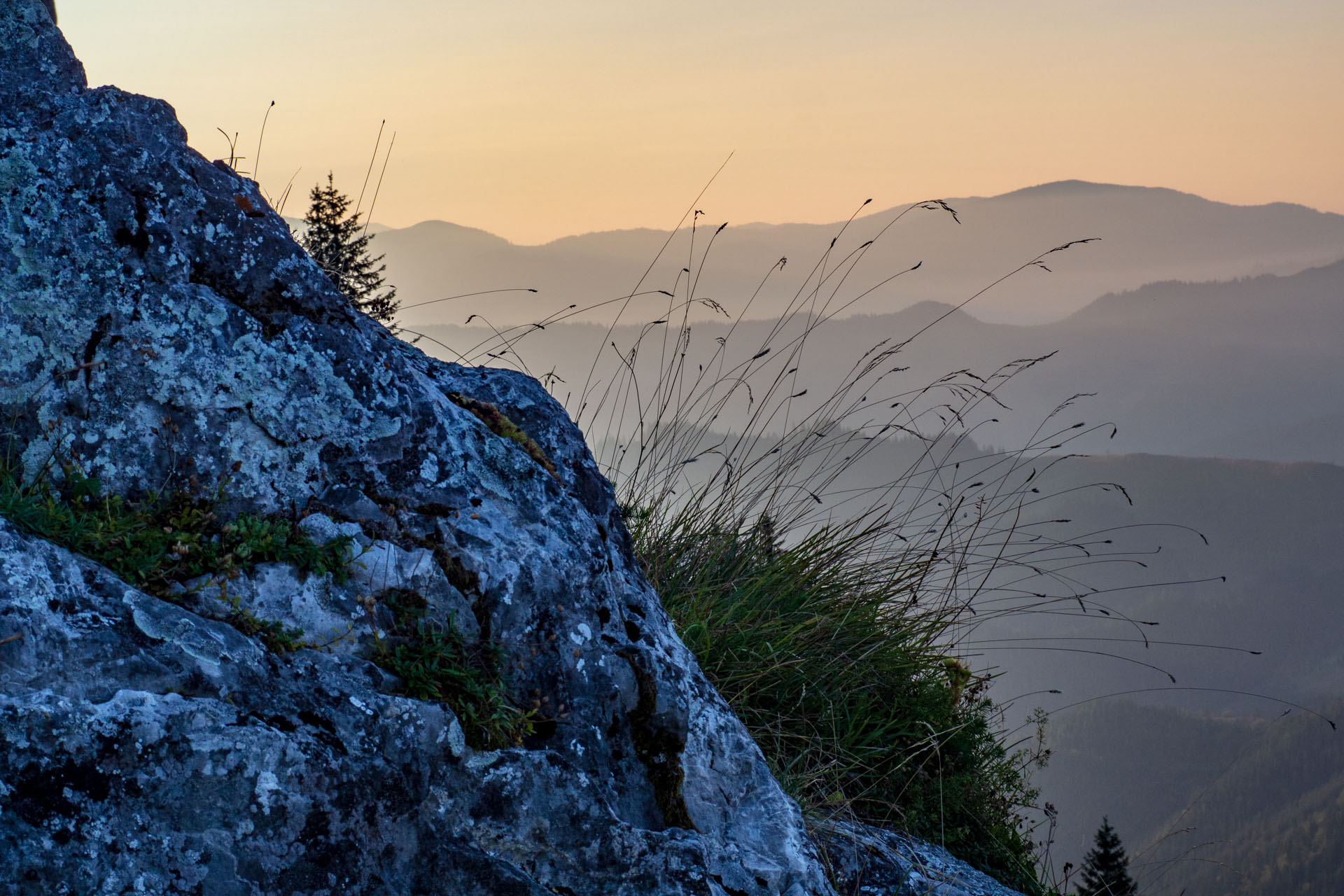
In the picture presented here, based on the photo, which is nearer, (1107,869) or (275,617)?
(275,617)

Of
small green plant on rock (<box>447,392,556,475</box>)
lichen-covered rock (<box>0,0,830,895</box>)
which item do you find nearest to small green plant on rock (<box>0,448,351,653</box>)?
lichen-covered rock (<box>0,0,830,895</box>)

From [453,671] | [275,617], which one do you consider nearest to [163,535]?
[275,617]

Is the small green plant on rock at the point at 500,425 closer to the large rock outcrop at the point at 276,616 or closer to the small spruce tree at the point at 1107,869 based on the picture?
the large rock outcrop at the point at 276,616

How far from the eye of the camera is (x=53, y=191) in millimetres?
2123

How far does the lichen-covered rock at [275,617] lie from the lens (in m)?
1.56

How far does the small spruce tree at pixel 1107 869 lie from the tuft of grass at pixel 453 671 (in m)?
2.98

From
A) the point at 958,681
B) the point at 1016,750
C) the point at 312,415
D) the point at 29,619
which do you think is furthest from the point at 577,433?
the point at 1016,750

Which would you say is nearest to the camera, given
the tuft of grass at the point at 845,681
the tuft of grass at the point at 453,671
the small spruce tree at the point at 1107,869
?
the tuft of grass at the point at 453,671

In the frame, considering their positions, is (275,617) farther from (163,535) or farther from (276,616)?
(163,535)

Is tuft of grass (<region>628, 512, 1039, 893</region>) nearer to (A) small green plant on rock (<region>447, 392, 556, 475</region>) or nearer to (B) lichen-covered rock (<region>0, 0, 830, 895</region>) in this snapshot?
(B) lichen-covered rock (<region>0, 0, 830, 895</region>)

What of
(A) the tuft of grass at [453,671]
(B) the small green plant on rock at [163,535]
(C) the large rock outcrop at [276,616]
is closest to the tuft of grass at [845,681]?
(C) the large rock outcrop at [276,616]

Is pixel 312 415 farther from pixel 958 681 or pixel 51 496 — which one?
pixel 958 681

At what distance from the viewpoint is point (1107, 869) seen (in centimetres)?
745

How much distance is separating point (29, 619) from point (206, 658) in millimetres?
310
